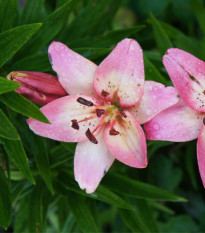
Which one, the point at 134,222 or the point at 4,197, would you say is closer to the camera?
the point at 4,197

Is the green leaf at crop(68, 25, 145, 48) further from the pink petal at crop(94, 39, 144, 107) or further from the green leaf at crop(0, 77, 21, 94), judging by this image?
the green leaf at crop(0, 77, 21, 94)

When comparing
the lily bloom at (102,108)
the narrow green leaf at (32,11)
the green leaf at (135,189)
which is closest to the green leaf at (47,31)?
the narrow green leaf at (32,11)

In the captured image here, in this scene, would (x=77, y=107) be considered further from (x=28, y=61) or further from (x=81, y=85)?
(x=28, y=61)

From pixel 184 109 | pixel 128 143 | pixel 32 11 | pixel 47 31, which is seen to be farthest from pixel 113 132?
pixel 32 11

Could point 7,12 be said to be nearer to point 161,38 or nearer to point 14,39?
point 14,39

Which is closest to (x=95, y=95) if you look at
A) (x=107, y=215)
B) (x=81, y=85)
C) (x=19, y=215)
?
(x=81, y=85)

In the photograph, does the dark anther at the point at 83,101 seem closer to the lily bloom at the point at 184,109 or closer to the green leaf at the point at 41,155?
the lily bloom at the point at 184,109
